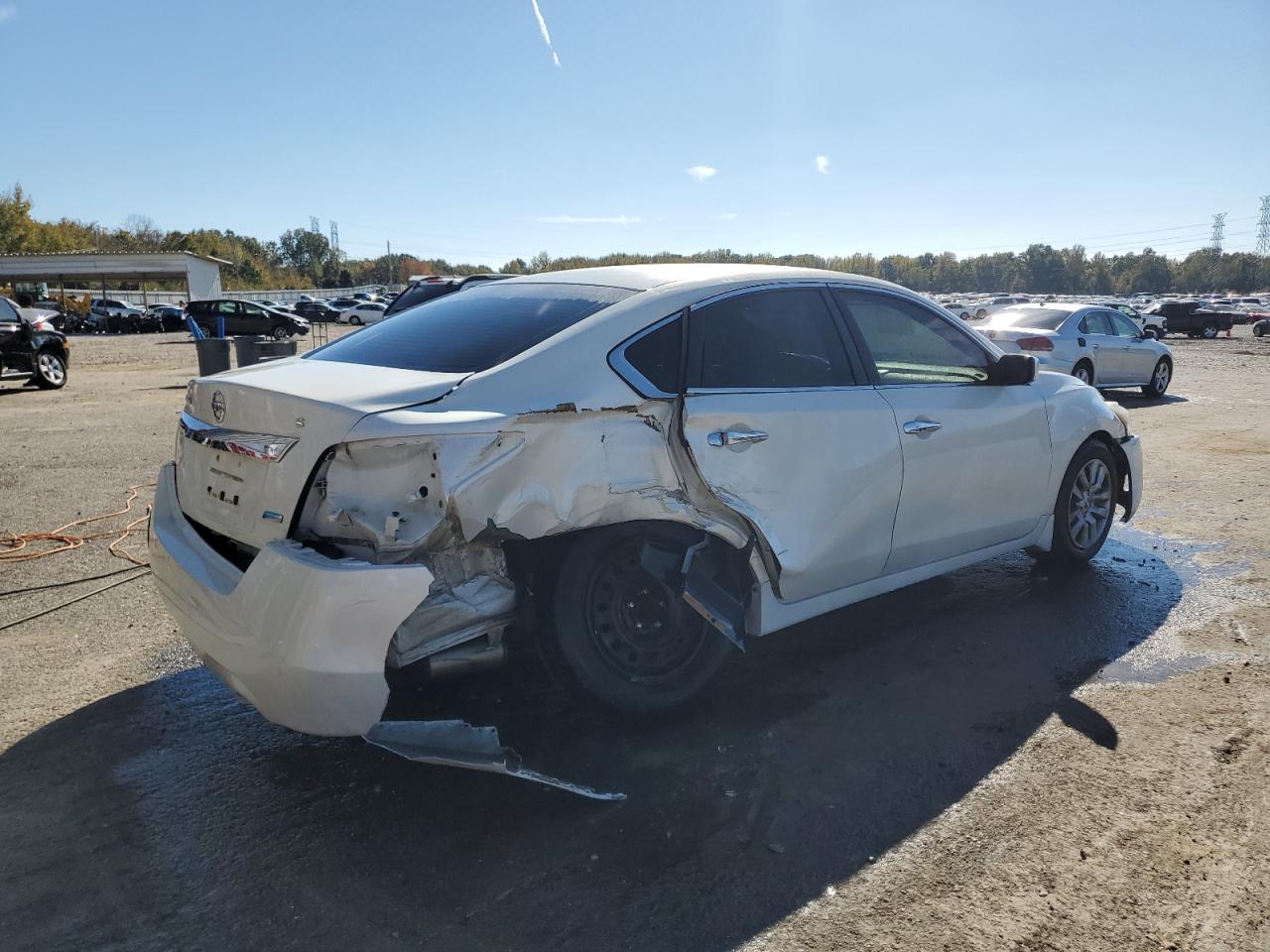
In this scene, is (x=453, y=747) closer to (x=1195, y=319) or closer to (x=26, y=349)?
(x=26, y=349)

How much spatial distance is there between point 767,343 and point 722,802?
186 cm

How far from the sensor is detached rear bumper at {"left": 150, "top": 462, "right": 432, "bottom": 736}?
8.85 feet

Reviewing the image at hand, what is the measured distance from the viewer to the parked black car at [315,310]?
47.4 metres

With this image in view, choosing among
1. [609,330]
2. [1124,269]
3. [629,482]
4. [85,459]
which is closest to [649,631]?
[629,482]

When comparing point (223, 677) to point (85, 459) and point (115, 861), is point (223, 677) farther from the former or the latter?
point (85, 459)

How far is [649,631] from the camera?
347cm

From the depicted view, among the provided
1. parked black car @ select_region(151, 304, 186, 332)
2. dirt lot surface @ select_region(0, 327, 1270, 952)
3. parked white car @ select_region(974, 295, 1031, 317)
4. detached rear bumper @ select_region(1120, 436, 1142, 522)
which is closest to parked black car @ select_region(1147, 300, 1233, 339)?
parked white car @ select_region(974, 295, 1031, 317)

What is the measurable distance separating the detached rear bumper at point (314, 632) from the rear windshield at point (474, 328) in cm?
89

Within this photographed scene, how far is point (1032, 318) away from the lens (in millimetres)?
14422

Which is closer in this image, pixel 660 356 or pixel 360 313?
pixel 660 356

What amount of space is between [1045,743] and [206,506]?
10.7 feet

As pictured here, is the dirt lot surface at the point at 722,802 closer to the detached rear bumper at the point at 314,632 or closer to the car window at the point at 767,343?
the detached rear bumper at the point at 314,632

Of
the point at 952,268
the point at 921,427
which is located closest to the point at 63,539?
the point at 921,427

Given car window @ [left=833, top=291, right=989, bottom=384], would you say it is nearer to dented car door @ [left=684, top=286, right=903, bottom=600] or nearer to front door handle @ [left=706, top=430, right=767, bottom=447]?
dented car door @ [left=684, top=286, right=903, bottom=600]
